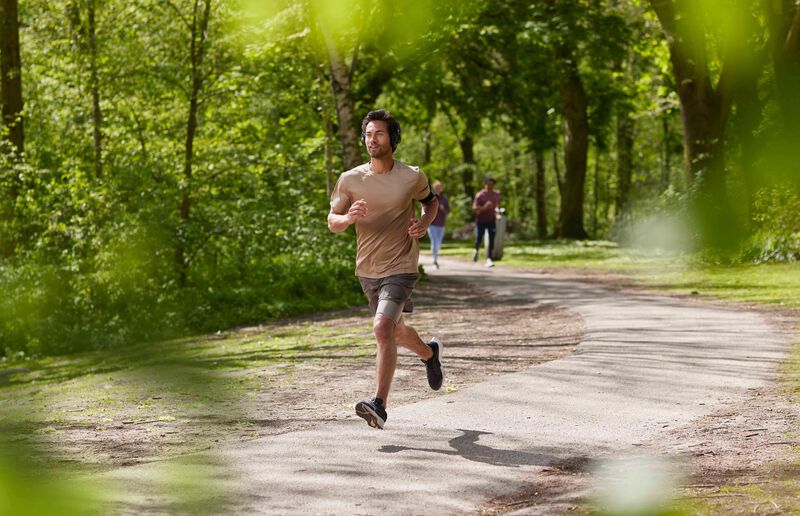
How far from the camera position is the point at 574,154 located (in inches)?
1499

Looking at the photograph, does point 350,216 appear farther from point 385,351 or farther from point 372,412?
point 372,412

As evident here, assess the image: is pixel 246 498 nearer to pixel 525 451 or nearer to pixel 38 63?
pixel 525 451

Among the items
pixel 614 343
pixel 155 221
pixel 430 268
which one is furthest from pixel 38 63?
pixel 614 343

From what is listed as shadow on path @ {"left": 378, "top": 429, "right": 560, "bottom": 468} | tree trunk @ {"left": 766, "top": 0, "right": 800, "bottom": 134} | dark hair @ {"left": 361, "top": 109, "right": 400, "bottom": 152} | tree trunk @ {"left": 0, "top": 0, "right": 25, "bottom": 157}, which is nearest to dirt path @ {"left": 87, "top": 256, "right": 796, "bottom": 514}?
shadow on path @ {"left": 378, "top": 429, "right": 560, "bottom": 468}

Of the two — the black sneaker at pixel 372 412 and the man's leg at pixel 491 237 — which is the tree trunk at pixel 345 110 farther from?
the black sneaker at pixel 372 412

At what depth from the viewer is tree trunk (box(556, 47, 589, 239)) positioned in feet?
122

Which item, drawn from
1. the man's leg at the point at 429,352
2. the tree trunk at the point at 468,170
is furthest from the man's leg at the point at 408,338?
the tree trunk at the point at 468,170

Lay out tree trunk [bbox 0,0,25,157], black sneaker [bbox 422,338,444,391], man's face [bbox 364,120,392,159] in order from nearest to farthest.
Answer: man's face [bbox 364,120,392,159]
black sneaker [bbox 422,338,444,391]
tree trunk [bbox 0,0,25,157]

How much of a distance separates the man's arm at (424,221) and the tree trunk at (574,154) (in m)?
30.1

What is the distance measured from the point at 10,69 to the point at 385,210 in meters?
16.7

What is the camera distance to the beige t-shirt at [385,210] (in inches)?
251

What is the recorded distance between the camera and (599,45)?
26.3 metres

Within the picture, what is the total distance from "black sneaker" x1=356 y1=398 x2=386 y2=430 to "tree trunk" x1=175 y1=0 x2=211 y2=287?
12356 mm

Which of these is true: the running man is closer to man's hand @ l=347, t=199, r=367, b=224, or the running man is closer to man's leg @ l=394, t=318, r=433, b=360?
man's hand @ l=347, t=199, r=367, b=224
